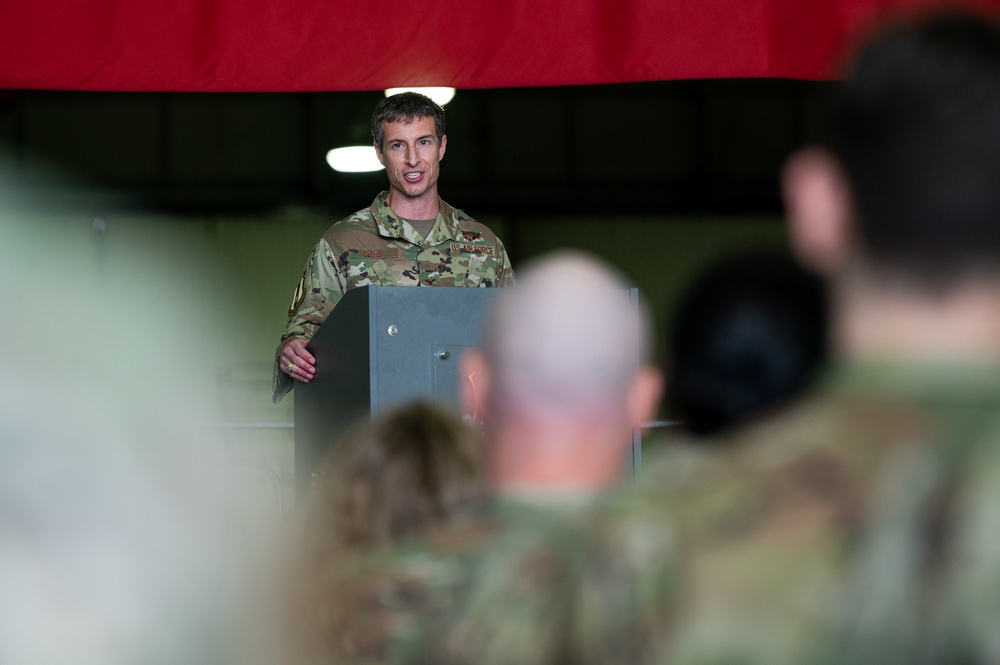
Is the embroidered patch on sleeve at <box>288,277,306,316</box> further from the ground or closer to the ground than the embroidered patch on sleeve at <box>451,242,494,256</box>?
closer to the ground

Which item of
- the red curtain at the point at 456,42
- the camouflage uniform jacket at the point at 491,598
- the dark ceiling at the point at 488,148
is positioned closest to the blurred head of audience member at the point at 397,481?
the camouflage uniform jacket at the point at 491,598

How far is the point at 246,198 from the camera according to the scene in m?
11.1

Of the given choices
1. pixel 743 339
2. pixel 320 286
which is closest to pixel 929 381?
pixel 743 339

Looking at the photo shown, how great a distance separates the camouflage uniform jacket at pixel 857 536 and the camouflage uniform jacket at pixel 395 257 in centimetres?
252

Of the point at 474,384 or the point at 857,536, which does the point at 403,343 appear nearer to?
the point at 474,384

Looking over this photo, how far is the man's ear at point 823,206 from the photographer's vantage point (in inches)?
28.4

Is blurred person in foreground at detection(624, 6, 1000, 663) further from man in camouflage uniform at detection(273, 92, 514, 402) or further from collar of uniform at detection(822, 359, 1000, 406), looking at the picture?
man in camouflage uniform at detection(273, 92, 514, 402)

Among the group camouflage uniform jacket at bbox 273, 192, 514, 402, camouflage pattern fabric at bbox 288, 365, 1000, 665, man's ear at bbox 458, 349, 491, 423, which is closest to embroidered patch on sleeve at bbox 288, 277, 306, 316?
camouflage uniform jacket at bbox 273, 192, 514, 402

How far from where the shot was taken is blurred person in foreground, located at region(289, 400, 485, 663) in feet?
3.58

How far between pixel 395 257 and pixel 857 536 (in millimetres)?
2681

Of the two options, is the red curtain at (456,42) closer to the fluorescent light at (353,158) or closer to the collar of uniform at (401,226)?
the collar of uniform at (401,226)

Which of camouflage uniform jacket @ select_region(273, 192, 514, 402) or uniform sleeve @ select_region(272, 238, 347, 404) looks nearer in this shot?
uniform sleeve @ select_region(272, 238, 347, 404)

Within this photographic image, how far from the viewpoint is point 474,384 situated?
6.77 ft

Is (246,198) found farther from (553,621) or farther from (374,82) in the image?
(553,621)
